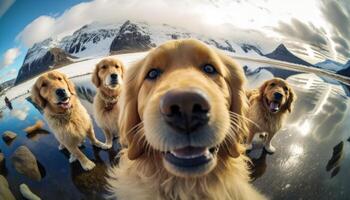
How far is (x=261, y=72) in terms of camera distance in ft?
10.7

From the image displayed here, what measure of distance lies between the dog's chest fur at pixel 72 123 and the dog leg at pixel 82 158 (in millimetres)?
99

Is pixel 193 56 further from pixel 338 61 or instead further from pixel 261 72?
pixel 338 61

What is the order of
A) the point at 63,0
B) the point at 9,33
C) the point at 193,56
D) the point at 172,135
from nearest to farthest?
the point at 172,135
the point at 193,56
the point at 63,0
the point at 9,33

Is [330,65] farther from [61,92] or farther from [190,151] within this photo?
[61,92]

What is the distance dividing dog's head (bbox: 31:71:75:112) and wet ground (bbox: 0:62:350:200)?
0.08 meters

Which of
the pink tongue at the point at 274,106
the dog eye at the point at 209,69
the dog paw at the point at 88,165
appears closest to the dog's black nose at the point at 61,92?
the dog paw at the point at 88,165

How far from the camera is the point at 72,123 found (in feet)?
11.2

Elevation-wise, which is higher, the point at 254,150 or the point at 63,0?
the point at 63,0

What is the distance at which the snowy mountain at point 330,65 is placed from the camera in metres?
3.57

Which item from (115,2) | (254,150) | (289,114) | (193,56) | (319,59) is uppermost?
(115,2)

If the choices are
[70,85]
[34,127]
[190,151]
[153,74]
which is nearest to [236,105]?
[190,151]

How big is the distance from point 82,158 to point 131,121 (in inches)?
20.8

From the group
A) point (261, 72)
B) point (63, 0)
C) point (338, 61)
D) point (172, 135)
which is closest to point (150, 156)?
point (172, 135)

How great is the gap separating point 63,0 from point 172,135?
4.96ft
